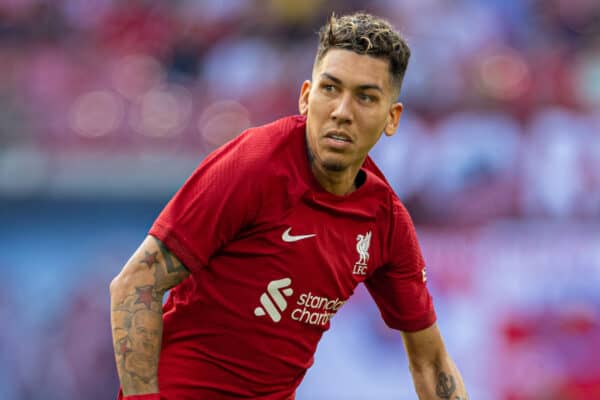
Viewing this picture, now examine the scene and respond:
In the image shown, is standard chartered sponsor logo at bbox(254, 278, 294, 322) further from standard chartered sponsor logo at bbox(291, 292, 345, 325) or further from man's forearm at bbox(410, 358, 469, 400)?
man's forearm at bbox(410, 358, 469, 400)

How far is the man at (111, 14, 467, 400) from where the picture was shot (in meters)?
3.05

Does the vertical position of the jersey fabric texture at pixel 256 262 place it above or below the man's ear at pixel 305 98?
below

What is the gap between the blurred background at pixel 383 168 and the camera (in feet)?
28.0

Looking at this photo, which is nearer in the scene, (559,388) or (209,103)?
(559,388)

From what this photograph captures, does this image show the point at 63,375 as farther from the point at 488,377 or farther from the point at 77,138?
the point at 488,377

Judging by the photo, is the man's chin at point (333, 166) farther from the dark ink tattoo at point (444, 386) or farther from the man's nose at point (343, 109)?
the dark ink tattoo at point (444, 386)

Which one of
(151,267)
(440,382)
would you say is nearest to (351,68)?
(151,267)

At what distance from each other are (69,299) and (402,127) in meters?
3.48

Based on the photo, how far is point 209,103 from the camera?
922 centimetres

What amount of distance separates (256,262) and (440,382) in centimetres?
111

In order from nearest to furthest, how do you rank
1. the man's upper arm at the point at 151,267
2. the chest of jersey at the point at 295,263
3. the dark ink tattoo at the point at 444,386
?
the man's upper arm at the point at 151,267
the chest of jersey at the point at 295,263
the dark ink tattoo at the point at 444,386

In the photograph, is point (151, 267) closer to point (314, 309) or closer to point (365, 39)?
point (314, 309)

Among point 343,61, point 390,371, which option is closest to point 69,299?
point 390,371

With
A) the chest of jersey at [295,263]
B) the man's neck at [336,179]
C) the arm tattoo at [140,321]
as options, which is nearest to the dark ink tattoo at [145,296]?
the arm tattoo at [140,321]
